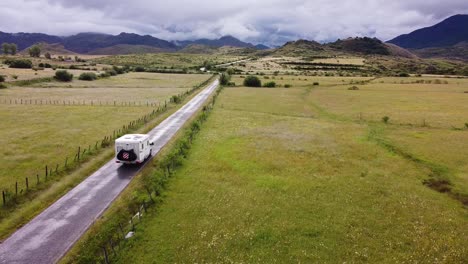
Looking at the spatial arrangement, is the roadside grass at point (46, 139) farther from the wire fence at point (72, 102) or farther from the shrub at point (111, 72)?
the shrub at point (111, 72)

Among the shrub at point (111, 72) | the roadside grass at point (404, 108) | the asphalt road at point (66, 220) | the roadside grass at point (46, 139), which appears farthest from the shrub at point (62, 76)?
the asphalt road at point (66, 220)

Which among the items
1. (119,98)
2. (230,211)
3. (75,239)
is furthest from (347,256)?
(119,98)

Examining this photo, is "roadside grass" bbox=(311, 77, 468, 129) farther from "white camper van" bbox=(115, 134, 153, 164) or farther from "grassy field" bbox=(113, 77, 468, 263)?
"white camper van" bbox=(115, 134, 153, 164)

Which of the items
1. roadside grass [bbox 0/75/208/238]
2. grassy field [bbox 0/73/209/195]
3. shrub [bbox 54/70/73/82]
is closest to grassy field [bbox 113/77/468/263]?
roadside grass [bbox 0/75/208/238]

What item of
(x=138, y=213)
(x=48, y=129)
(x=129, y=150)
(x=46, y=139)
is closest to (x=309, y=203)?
(x=138, y=213)

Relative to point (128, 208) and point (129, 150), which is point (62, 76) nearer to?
point (129, 150)

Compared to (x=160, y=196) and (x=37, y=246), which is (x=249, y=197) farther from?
(x=37, y=246)

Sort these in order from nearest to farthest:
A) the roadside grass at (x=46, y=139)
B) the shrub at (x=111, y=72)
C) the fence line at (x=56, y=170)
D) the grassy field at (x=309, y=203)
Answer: the grassy field at (x=309, y=203) < the fence line at (x=56, y=170) < the roadside grass at (x=46, y=139) < the shrub at (x=111, y=72)
